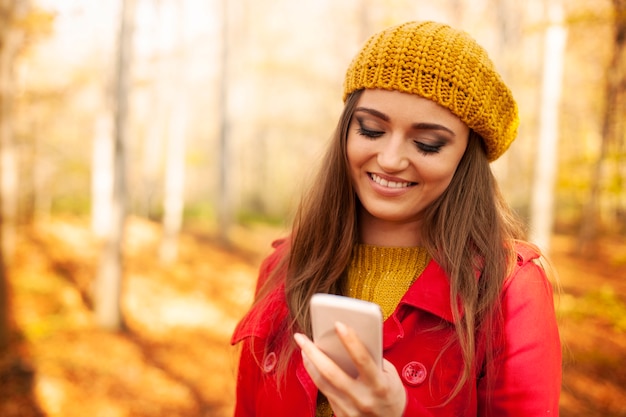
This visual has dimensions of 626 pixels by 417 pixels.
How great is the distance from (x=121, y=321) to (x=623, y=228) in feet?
50.5

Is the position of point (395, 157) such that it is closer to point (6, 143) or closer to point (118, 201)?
point (6, 143)

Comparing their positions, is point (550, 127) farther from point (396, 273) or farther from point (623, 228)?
point (623, 228)

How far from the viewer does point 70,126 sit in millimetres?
21938

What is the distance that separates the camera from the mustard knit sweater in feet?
5.16

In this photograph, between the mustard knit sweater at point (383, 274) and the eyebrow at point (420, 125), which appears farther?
the mustard knit sweater at point (383, 274)

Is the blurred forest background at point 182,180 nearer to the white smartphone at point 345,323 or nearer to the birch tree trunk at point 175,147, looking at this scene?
the birch tree trunk at point 175,147

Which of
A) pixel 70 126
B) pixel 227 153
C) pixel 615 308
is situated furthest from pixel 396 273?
pixel 70 126

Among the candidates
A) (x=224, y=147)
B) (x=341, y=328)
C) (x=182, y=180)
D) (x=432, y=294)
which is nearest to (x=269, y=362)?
(x=432, y=294)

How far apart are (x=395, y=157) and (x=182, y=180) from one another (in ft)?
45.4

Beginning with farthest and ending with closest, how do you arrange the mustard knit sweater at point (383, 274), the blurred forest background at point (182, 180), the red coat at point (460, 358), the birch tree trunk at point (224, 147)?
the birch tree trunk at point (224, 147) < the blurred forest background at point (182, 180) < the mustard knit sweater at point (383, 274) < the red coat at point (460, 358)

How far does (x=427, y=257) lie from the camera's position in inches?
63.8

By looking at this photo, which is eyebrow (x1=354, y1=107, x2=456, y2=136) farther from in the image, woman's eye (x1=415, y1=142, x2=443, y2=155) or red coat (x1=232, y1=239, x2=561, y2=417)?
red coat (x1=232, y1=239, x2=561, y2=417)

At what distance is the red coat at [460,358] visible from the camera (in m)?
1.32

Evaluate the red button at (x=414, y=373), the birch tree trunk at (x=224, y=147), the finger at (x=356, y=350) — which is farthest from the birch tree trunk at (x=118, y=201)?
the finger at (x=356, y=350)
